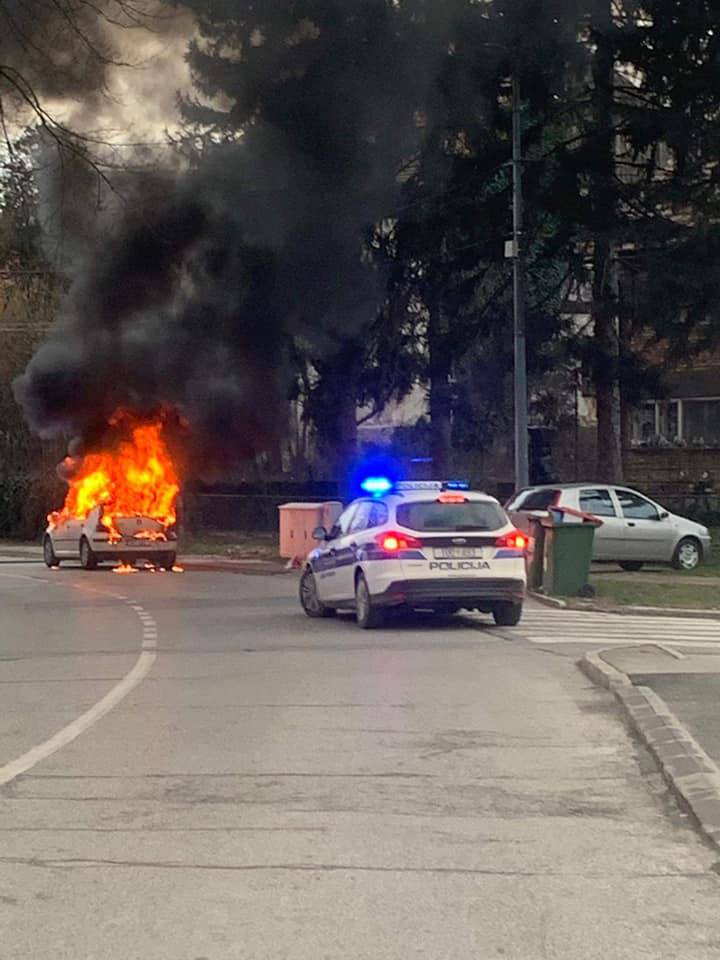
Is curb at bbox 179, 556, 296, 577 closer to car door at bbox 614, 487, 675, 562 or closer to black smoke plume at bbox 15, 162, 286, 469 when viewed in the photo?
black smoke plume at bbox 15, 162, 286, 469

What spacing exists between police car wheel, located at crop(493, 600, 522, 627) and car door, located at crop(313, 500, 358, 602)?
1.88m

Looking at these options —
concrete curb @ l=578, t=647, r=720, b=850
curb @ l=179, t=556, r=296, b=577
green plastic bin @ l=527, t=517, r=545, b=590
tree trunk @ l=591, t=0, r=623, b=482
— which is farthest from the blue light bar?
tree trunk @ l=591, t=0, r=623, b=482

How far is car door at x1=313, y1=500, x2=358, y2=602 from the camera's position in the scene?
57.6ft

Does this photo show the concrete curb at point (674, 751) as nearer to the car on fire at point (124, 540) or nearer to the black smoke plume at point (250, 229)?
the car on fire at point (124, 540)

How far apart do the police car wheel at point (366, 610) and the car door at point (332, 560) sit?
728 millimetres

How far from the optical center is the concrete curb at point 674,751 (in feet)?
23.4

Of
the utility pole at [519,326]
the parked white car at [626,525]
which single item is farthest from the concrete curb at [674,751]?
the utility pole at [519,326]

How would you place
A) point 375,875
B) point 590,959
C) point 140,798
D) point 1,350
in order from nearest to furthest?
point 590,959 < point 375,875 < point 140,798 < point 1,350

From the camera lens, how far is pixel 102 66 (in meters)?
22.8

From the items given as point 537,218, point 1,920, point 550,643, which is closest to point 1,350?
point 537,218

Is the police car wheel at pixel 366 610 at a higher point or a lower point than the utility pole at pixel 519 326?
lower

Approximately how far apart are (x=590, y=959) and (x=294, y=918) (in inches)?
44.2

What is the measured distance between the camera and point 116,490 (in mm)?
30797

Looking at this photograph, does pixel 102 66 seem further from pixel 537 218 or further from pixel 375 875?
pixel 375 875
